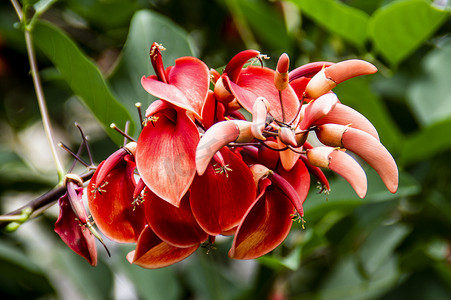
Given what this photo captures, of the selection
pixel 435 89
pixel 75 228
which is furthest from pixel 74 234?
pixel 435 89

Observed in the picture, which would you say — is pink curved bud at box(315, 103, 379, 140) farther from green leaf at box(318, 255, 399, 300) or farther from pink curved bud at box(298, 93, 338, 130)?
green leaf at box(318, 255, 399, 300)

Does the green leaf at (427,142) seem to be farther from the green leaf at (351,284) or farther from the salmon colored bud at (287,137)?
the salmon colored bud at (287,137)

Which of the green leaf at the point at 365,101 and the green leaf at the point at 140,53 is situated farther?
the green leaf at the point at 365,101

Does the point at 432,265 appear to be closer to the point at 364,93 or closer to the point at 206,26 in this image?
the point at 364,93

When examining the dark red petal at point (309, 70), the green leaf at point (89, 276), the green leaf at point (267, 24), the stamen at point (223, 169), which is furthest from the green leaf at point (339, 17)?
the green leaf at point (89, 276)

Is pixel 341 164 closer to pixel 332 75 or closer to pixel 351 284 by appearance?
pixel 332 75
